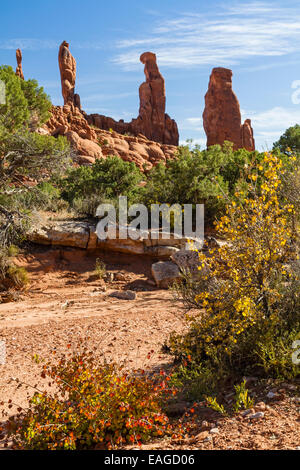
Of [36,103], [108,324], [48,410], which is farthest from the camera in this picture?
[36,103]

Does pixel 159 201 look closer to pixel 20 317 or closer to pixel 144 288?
pixel 144 288

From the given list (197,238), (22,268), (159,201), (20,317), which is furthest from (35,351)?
(159,201)

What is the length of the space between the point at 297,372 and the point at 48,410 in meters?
2.40

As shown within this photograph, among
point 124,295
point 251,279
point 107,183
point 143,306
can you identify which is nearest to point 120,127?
point 107,183

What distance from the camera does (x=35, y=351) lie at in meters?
5.87

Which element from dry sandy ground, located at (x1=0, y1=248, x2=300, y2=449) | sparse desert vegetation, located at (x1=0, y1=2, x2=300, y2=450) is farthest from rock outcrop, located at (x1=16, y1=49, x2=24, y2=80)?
dry sandy ground, located at (x1=0, y1=248, x2=300, y2=449)

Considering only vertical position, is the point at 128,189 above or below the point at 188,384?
above

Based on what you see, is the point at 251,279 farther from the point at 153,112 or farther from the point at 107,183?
the point at 153,112

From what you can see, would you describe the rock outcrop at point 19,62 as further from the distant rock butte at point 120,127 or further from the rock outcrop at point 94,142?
the rock outcrop at point 94,142

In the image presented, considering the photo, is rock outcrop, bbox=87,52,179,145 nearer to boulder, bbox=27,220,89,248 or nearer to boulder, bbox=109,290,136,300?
boulder, bbox=27,220,89,248

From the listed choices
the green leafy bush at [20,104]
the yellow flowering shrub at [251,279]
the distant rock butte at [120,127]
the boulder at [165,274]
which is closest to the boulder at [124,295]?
the boulder at [165,274]

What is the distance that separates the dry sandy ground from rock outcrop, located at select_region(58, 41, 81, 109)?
43092 mm

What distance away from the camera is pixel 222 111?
53.3m
